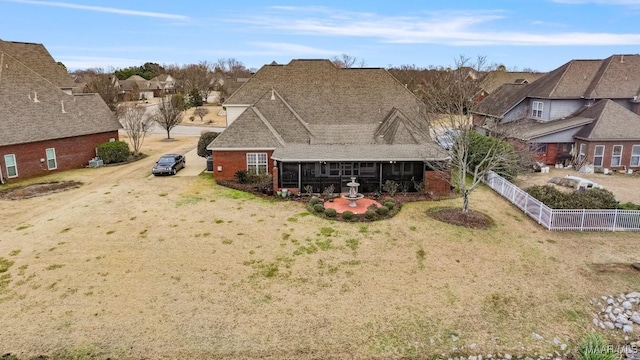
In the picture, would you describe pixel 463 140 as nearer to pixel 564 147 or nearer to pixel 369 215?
pixel 369 215

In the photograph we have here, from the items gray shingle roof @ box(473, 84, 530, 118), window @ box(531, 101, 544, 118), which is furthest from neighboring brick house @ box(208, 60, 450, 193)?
gray shingle roof @ box(473, 84, 530, 118)

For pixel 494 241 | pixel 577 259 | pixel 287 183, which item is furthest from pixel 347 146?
pixel 577 259

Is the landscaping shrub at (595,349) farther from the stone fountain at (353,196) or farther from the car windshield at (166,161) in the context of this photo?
the car windshield at (166,161)

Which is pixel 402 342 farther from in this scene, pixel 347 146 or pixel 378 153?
pixel 347 146

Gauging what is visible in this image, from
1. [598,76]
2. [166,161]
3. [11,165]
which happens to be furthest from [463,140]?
[11,165]

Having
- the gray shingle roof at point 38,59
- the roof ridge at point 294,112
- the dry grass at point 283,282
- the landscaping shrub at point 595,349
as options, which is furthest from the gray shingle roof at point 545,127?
the gray shingle roof at point 38,59

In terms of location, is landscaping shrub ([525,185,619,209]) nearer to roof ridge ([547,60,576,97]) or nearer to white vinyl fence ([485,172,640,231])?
white vinyl fence ([485,172,640,231])

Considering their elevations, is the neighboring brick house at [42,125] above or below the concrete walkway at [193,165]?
above
